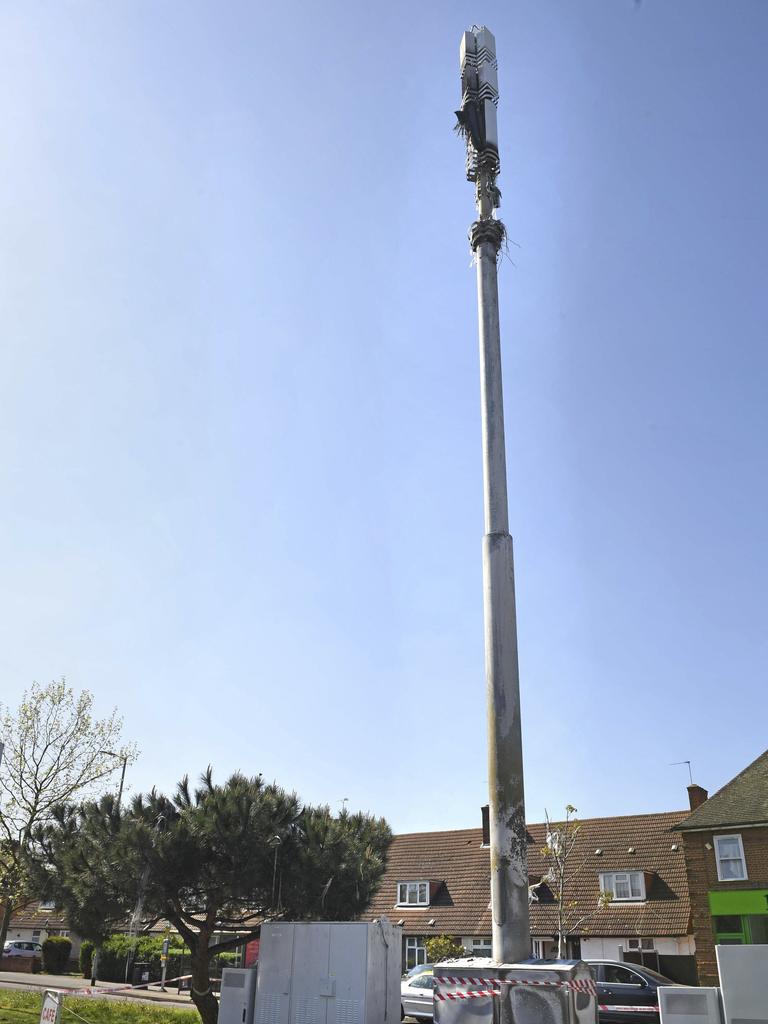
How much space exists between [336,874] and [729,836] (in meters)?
17.9

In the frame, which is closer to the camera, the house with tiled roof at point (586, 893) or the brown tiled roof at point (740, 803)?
the brown tiled roof at point (740, 803)

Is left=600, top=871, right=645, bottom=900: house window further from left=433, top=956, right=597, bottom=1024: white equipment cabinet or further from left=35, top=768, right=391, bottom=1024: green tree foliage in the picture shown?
left=433, top=956, right=597, bottom=1024: white equipment cabinet

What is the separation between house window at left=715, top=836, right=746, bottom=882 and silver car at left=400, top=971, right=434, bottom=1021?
42.2 ft

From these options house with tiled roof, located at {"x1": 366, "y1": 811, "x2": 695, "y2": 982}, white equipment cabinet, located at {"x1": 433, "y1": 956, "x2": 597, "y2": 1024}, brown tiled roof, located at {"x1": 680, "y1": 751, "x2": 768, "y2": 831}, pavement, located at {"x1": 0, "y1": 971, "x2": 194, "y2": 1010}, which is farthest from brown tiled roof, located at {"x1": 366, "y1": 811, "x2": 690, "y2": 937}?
white equipment cabinet, located at {"x1": 433, "y1": 956, "x2": 597, "y2": 1024}

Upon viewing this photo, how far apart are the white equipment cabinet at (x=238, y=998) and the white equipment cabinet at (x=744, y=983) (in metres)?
9.30

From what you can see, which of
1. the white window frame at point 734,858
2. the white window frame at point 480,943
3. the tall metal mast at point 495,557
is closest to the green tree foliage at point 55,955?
the white window frame at point 480,943

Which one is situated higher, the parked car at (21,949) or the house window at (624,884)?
the house window at (624,884)

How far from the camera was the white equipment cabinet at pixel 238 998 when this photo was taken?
56.3 feet

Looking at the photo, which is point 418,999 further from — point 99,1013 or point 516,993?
point 516,993

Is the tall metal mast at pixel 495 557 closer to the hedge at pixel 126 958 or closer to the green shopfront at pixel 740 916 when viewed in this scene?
the green shopfront at pixel 740 916

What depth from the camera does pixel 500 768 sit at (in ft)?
36.4

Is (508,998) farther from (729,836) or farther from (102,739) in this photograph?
(729,836)

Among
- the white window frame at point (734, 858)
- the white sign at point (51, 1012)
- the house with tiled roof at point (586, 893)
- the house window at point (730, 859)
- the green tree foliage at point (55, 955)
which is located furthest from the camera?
the green tree foliage at point (55, 955)

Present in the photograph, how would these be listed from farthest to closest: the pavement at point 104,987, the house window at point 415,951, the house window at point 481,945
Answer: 1. the house window at point 415,951
2. the house window at point 481,945
3. the pavement at point 104,987
